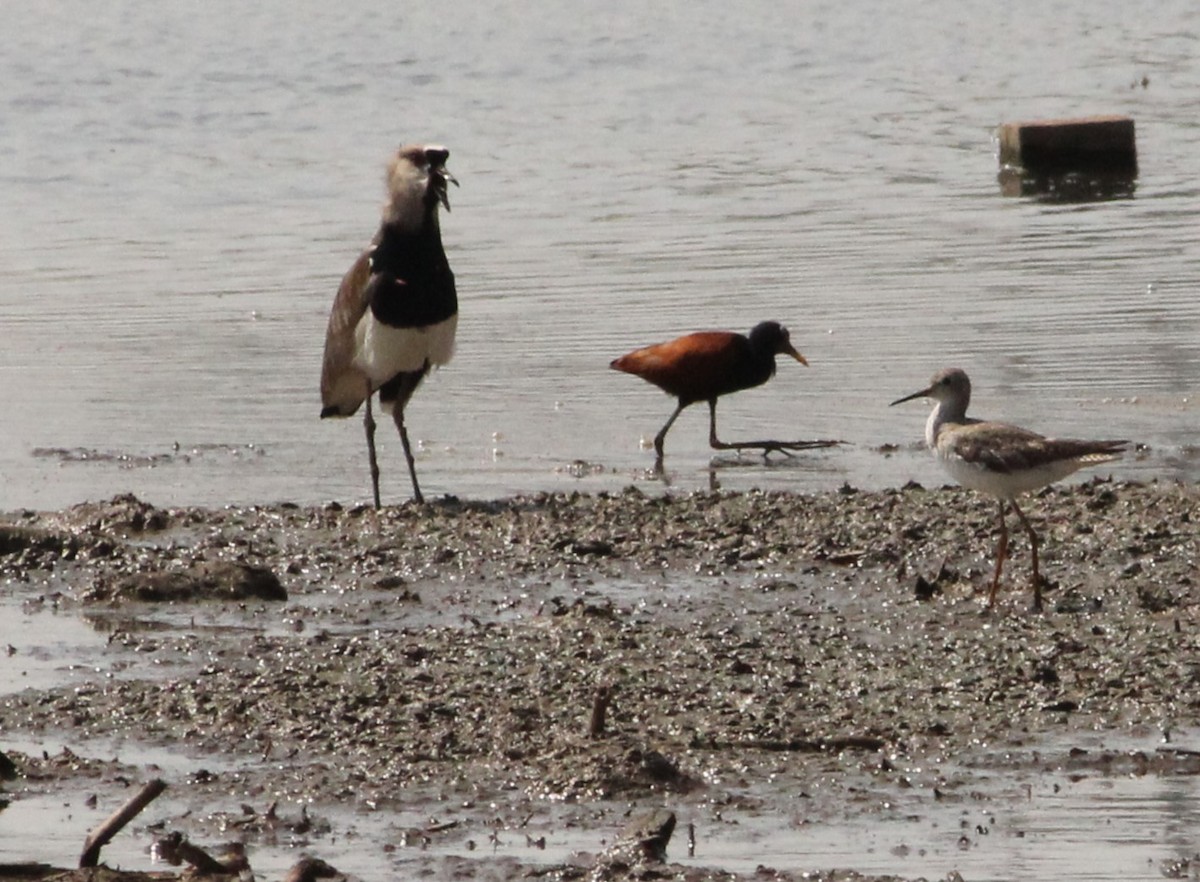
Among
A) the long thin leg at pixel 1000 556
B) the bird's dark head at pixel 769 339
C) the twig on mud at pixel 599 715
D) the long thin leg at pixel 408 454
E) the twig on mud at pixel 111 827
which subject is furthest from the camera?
the bird's dark head at pixel 769 339

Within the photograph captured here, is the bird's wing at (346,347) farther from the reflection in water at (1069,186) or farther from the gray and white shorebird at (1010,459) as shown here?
the reflection in water at (1069,186)

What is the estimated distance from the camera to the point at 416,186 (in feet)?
35.3

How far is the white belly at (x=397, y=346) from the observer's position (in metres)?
10.8

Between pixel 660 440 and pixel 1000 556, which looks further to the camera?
pixel 660 440

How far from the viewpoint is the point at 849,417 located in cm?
1221

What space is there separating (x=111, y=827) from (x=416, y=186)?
19.1 ft

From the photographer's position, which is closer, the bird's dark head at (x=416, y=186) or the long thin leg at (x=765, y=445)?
the bird's dark head at (x=416, y=186)

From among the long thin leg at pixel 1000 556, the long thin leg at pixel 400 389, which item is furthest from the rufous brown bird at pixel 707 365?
the long thin leg at pixel 1000 556

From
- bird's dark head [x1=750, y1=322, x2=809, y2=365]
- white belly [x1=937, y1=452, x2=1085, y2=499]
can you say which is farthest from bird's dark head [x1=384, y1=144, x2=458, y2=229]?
white belly [x1=937, y1=452, x2=1085, y2=499]

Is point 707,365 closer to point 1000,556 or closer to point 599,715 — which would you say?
point 1000,556

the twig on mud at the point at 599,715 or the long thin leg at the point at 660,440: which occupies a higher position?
the twig on mud at the point at 599,715

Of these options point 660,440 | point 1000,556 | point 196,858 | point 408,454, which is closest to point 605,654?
point 1000,556

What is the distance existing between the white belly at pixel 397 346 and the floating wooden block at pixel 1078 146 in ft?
38.2

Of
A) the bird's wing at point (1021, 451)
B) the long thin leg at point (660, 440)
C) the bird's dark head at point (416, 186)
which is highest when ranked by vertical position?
the bird's dark head at point (416, 186)
